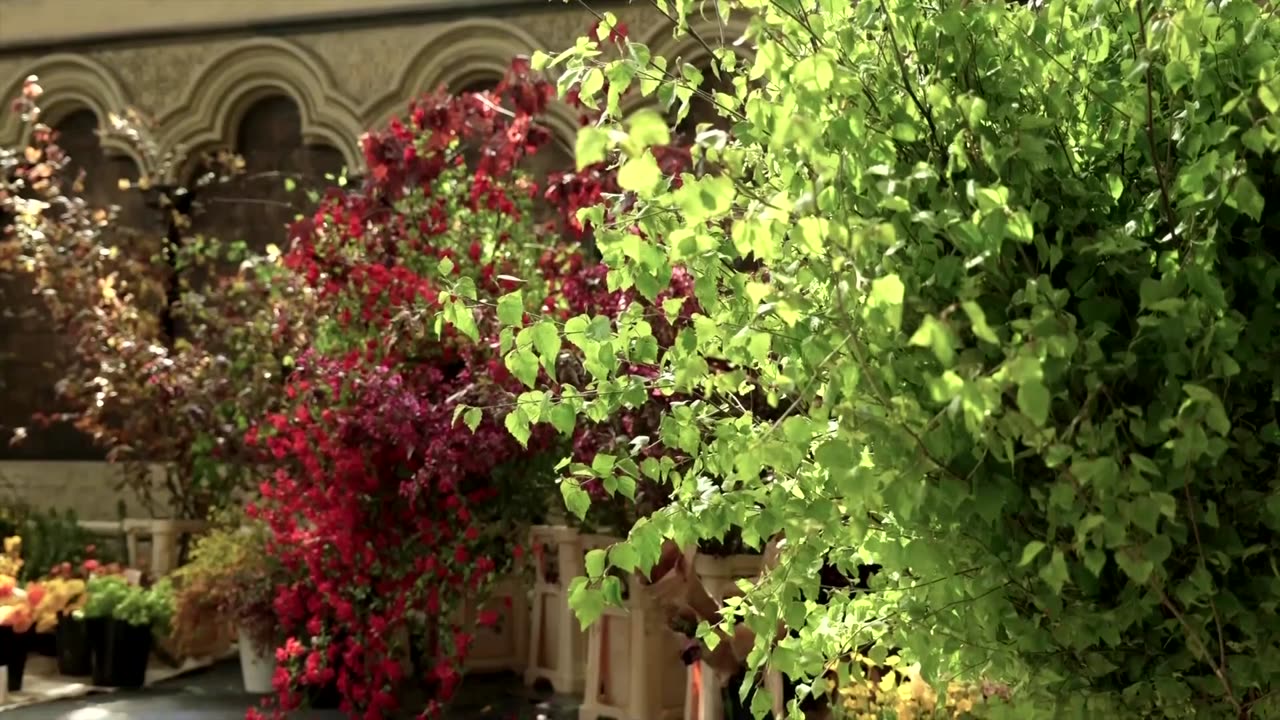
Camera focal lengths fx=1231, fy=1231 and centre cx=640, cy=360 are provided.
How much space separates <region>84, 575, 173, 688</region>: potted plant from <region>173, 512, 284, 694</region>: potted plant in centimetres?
8

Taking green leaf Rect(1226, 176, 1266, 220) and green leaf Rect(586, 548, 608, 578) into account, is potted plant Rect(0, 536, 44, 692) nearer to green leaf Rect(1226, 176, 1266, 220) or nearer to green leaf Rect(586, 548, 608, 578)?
green leaf Rect(586, 548, 608, 578)

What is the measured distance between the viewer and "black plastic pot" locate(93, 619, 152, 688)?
368 centimetres

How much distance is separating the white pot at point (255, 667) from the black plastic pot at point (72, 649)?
0.58m

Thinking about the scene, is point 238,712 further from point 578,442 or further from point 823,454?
point 823,454

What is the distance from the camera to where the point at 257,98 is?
4973 millimetres

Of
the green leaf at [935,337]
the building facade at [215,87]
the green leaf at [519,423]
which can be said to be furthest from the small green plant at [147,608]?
the green leaf at [935,337]

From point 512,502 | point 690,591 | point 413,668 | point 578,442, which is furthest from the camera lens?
point 413,668

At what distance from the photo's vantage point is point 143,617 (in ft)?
12.2

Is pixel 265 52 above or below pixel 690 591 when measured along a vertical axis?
above

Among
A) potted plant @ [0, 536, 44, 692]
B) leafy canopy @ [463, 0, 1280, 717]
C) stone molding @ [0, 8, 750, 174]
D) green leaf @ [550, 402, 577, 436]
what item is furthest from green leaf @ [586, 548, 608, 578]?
stone molding @ [0, 8, 750, 174]

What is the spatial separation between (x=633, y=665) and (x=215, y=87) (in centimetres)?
318

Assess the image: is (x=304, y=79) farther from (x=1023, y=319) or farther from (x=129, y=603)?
(x=1023, y=319)

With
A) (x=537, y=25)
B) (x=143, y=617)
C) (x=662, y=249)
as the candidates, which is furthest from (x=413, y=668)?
(x=662, y=249)

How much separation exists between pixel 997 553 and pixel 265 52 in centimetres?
439
